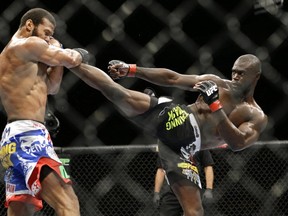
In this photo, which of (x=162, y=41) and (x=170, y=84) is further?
(x=162, y=41)

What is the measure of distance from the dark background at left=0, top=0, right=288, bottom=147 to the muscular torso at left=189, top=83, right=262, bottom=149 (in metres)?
1.81

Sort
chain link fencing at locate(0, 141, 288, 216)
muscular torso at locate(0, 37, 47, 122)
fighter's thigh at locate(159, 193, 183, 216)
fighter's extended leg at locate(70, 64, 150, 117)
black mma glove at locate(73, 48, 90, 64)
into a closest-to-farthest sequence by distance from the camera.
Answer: muscular torso at locate(0, 37, 47, 122), black mma glove at locate(73, 48, 90, 64), fighter's extended leg at locate(70, 64, 150, 117), fighter's thigh at locate(159, 193, 183, 216), chain link fencing at locate(0, 141, 288, 216)

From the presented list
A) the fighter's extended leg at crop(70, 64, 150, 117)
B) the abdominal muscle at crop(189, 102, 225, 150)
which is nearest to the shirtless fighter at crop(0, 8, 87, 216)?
the fighter's extended leg at crop(70, 64, 150, 117)

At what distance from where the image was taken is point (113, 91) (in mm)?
2783

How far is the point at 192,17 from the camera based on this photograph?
17.4 feet

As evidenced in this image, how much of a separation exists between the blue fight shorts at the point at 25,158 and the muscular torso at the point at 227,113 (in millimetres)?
1017

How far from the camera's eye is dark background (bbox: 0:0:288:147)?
4.95 m

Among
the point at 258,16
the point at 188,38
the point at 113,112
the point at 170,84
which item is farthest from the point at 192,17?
the point at 170,84

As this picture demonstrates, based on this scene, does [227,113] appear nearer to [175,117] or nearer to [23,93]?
[175,117]

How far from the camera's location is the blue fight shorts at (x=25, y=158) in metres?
2.29

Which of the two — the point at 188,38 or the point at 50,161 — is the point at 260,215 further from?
the point at 50,161

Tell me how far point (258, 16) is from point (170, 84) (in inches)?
94.8

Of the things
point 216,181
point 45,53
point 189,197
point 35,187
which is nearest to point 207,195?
point 216,181

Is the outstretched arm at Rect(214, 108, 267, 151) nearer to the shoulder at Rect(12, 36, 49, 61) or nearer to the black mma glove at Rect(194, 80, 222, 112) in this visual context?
the black mma glove at Rect(194, 80, 222, 112)
